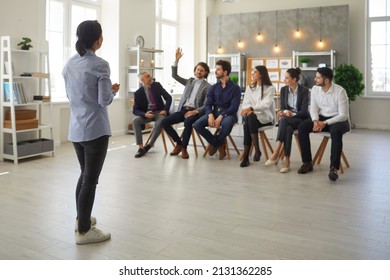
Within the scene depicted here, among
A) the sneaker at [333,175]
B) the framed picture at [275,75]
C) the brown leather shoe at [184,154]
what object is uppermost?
the framed picture at [275,75]

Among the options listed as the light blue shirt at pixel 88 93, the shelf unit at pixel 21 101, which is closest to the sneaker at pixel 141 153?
the shelf unit at pixel 21 101

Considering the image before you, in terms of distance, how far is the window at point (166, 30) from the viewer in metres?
9.91

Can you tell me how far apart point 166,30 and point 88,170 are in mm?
8111

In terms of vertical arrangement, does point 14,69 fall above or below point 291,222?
above

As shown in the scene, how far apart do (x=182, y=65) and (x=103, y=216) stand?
8.02m

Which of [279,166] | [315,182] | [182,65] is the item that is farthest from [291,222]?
[182,65]

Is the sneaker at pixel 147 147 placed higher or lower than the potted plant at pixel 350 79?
lower

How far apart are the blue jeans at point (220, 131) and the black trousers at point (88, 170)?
2951 mm

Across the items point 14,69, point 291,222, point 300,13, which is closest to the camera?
point 291,222

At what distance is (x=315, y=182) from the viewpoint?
4402mm

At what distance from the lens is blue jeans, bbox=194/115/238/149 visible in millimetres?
5453

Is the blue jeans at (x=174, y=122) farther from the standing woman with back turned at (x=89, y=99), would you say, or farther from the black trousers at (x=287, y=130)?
the standing woman with back turned at (x=89, y=99)

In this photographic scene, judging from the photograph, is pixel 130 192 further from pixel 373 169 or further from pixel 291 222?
pixel 373 169

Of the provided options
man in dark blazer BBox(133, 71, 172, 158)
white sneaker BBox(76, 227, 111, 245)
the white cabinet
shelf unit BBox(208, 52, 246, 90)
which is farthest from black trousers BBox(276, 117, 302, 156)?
shelf unit BBox(208, 52, 246, 90)
